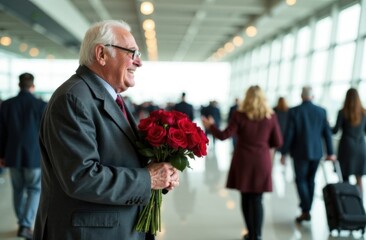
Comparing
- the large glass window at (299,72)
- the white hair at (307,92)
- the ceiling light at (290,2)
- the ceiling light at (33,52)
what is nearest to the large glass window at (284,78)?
the large glass window at (299,72)

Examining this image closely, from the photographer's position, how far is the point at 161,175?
1786mm

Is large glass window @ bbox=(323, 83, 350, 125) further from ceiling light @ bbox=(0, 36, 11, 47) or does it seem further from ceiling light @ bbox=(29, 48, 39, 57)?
ceiling light @ bbox=(0, 36, 11, 47)

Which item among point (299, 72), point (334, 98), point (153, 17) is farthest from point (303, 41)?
point (153, 17)

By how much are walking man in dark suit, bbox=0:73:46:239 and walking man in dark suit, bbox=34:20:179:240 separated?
9.00 feet

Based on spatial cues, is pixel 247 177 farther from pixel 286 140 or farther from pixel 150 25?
pixel 150 25

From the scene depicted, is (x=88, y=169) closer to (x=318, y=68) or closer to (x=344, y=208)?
(x=344, y=208)

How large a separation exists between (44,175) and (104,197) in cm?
39

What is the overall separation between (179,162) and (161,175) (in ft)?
0.34

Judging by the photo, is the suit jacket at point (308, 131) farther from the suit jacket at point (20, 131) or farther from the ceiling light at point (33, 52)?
the ceiling light at point (33, 52)

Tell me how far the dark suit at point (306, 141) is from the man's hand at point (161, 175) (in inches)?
153

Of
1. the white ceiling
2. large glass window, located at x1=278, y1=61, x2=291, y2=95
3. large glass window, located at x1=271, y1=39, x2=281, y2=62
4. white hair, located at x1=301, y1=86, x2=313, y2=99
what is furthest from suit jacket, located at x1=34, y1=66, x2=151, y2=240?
large glass window, located at x1=271, y1=39, x2=281, y2=62

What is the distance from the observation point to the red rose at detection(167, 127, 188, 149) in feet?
5.85

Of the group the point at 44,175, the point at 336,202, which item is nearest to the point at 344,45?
the point at 336,202

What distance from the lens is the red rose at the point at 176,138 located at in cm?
178
